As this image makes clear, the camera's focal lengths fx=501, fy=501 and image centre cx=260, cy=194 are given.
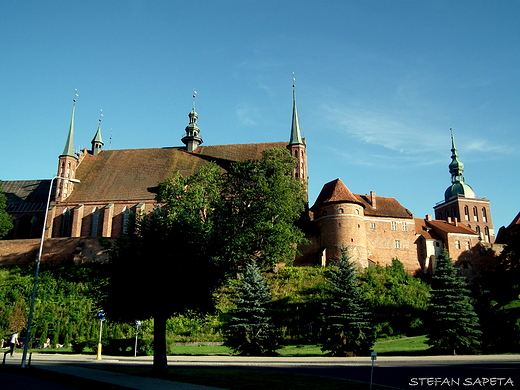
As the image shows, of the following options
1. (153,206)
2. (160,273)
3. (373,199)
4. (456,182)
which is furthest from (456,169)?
(160,273)

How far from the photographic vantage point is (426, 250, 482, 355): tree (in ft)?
105

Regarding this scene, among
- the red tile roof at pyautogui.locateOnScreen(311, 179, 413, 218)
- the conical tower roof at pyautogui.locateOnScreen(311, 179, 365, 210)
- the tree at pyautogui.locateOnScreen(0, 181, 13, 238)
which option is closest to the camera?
the conical tower roof at pyautogui.locateOnScreen(311, 179, 365, 210)

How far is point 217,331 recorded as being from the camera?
42219 millimetres

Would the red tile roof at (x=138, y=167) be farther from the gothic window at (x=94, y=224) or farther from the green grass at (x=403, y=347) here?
the green grass at (x=403, y=347)

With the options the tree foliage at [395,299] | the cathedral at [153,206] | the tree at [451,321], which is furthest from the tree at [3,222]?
the tree at [451,321]

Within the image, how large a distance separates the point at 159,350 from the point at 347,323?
619 inches

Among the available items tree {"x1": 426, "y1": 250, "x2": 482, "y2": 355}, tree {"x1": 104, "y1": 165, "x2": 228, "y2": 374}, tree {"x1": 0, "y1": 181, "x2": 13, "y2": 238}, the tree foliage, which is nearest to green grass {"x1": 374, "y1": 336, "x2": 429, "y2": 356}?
tree {"x1": 426, "y1": 250, "x2": 482, "y2": 355}

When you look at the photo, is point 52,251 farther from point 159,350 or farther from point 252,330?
point 159,350

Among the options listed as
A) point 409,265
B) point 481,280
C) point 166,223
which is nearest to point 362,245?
point 409,265

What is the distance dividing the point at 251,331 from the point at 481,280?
44.0 m

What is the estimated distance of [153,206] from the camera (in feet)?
203

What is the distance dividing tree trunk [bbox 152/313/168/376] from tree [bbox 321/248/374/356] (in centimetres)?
1395

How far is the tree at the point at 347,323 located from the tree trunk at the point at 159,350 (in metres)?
14.0

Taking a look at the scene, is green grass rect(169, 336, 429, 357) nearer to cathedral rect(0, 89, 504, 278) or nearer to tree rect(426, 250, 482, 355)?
tree rect(426, 250, 482, 355)
